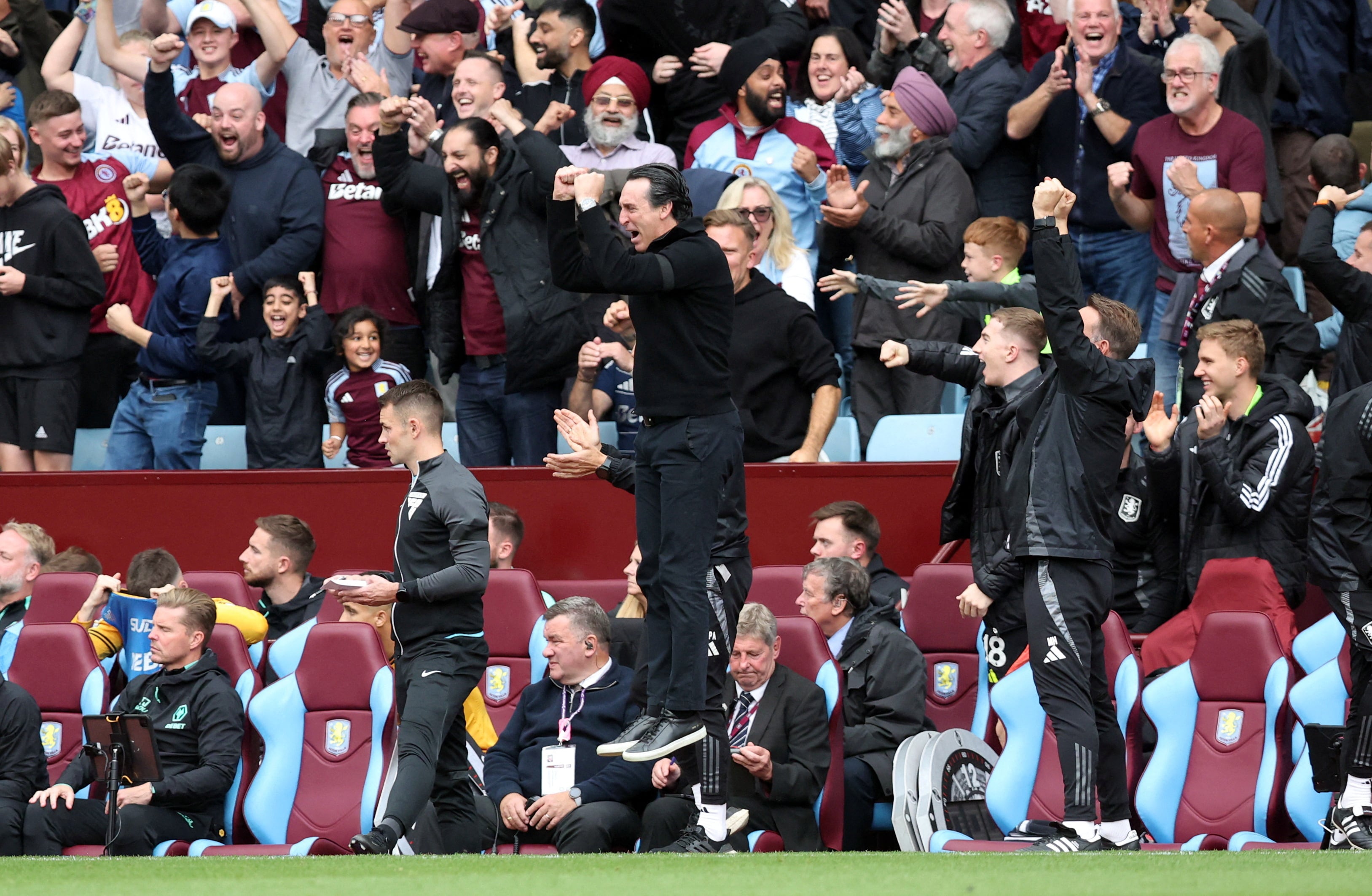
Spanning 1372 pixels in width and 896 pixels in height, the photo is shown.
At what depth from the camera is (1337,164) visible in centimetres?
953

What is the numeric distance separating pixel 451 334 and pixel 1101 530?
4.73m

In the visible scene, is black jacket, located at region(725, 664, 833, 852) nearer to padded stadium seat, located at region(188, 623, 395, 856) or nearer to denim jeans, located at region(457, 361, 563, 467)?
padded stadium seat, located at region(188, 623, 395, 856)

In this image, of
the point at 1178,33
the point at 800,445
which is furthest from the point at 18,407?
the point at 1178,33

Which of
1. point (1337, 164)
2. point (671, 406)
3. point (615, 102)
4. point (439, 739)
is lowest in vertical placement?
point (439, 739)

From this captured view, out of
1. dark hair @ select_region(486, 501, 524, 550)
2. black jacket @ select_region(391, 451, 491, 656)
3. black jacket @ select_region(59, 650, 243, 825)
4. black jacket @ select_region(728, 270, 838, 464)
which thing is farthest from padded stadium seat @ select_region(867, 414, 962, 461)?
black jacket @ select_region(59, 650, 243, 825)

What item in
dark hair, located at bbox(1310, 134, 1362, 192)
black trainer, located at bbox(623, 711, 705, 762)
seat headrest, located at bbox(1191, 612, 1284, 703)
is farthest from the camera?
dark hair, located at bbox(1310, 134, 1362, 192)

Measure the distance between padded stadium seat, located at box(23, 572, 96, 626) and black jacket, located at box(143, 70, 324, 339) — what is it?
6.69 ft

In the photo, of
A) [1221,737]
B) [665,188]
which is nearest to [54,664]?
[665,188]

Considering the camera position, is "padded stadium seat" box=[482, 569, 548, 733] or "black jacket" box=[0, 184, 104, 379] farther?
"black jacket" box=[0, 184, 104, 379]

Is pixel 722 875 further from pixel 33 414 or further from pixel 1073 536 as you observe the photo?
pixel 33 414

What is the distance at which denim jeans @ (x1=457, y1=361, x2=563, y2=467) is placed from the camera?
9414 mm

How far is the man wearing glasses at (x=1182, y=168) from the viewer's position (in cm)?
920

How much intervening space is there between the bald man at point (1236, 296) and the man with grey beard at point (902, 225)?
134 centimetres

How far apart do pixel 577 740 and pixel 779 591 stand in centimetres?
133
